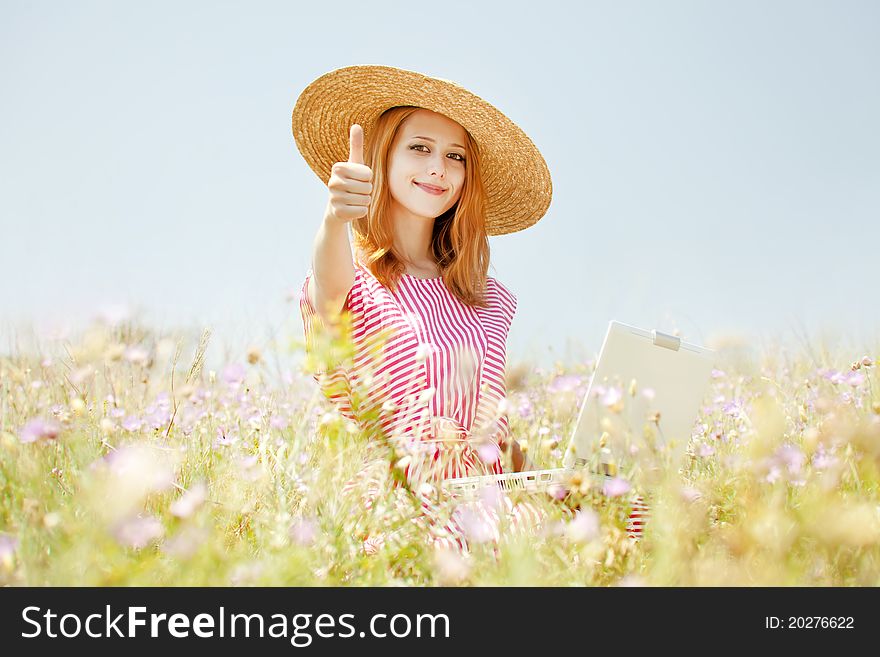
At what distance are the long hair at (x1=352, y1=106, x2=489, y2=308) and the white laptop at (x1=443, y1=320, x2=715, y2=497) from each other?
0.87m

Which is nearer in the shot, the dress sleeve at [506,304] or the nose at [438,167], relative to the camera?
the nose at [438,167]

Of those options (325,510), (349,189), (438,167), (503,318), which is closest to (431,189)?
(438,167)

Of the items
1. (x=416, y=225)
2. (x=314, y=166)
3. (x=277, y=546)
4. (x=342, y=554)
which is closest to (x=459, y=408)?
(x=416, y=225)

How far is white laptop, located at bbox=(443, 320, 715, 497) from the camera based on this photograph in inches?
63.4

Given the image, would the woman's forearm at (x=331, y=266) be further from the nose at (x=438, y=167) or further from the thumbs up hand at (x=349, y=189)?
the nose at (x=438, y=167)

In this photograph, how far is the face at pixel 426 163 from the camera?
2609mm

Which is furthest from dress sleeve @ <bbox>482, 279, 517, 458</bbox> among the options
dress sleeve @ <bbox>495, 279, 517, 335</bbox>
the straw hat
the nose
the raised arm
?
the raised arm

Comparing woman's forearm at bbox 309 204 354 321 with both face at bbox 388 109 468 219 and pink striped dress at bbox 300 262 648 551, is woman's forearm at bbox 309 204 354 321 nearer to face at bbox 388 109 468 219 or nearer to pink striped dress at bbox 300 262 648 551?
pink striped dress at bbox 300 262 648 551

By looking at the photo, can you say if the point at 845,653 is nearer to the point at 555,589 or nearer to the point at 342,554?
the point at 555,589

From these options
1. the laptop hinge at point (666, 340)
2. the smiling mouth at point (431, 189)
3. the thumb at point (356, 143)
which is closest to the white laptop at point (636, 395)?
the laptop hinge at point (666, 340)

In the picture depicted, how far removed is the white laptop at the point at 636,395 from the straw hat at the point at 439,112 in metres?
1.11

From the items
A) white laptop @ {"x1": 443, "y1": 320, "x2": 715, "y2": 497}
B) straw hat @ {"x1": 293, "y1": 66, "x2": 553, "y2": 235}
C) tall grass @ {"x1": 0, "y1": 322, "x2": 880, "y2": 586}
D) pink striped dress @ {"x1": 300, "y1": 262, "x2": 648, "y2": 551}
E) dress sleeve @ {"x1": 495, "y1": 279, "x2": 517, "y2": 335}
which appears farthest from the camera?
dress sleeve @ {"x1": 495, "y1": 279, "x2": 517, "y2": 335}

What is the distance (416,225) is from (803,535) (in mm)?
1751

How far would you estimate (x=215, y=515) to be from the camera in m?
1.58
